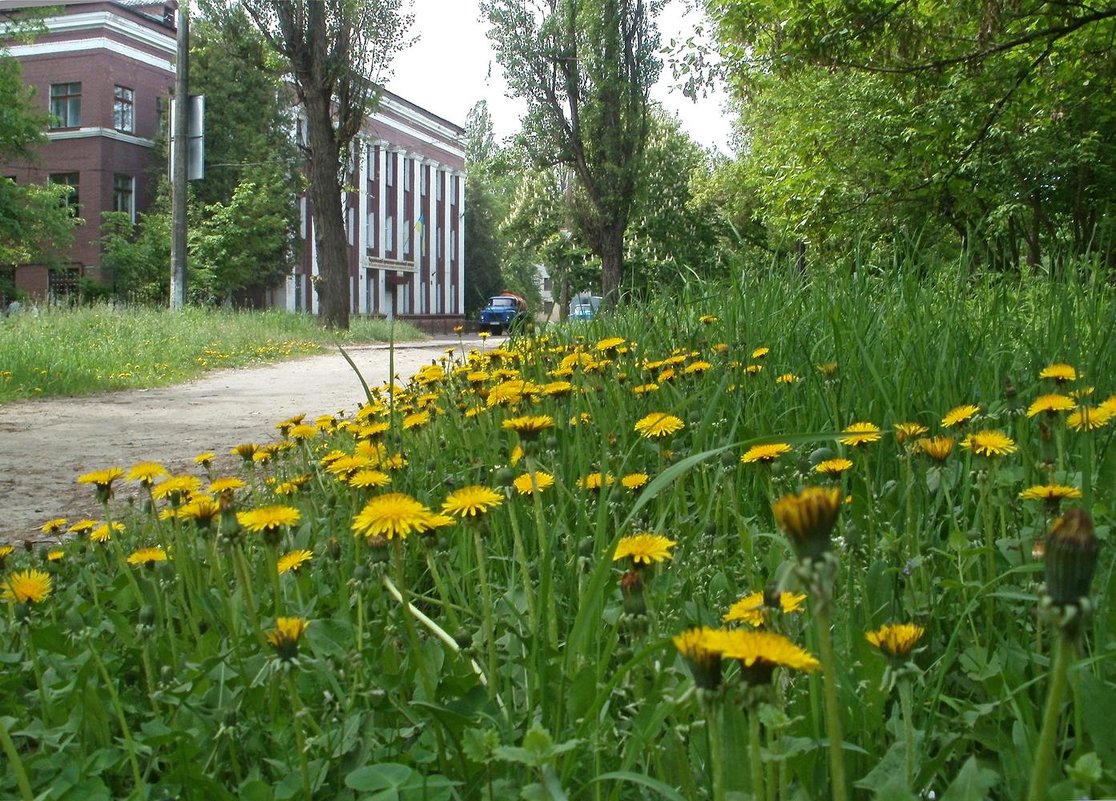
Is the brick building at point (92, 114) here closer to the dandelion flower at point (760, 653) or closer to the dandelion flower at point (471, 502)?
the dandelion flower at point (471, 502)

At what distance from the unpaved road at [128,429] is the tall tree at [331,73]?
10907mm

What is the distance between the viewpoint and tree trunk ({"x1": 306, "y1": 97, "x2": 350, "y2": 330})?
20.8m

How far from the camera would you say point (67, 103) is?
3322 cm

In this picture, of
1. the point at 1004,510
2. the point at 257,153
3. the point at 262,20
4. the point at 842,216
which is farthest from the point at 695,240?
the point at 1004,510

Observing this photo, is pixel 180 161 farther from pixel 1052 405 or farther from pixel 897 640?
pixel 897 640

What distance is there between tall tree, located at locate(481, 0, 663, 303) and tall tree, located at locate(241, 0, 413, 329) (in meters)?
7.01

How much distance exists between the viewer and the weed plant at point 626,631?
0.99m

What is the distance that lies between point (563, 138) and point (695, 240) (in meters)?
7.43

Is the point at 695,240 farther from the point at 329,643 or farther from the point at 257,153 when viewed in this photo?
the point at 329,643

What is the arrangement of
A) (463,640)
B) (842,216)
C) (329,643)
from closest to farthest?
1. (463,640)
2. (329,643)
3. (842,216)

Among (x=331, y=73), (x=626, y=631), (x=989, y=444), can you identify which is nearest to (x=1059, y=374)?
(x=989, y=444)

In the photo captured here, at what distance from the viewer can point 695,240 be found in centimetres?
3381

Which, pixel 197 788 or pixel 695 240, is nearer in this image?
pixel 197 788

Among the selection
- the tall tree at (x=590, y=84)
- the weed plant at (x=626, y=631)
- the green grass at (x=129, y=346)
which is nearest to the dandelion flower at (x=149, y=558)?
the weed plant at (x=626, y=631)
